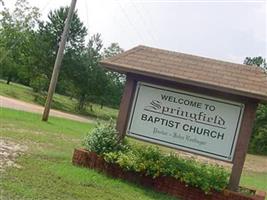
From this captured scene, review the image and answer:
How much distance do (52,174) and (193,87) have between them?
3.91 metres

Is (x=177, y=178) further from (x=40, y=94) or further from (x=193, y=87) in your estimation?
(x=40, y=94)

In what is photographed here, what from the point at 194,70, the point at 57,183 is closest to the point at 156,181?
the point at 57,183

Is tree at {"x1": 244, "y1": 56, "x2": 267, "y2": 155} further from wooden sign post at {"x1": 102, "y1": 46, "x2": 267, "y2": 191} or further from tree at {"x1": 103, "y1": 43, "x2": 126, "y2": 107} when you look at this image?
wooden sign post at {"x1": 102, "y1": 46, "x2": 267, "y2": 191}

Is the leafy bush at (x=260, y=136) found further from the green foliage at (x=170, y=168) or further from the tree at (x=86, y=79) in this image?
the green foliage at (x=170, y=168)

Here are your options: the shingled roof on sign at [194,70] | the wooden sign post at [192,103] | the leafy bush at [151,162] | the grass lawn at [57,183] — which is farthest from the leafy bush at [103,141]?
the shingled roof on sign at [194,70]

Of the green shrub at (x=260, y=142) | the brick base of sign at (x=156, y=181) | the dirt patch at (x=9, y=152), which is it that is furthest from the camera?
the green shrub at (x=260, y=142)

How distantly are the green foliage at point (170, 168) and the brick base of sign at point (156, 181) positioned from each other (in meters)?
0.14

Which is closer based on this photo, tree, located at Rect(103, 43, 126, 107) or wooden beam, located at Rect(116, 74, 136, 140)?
wooden beam, located at Rect(116, 74, 136, 140)

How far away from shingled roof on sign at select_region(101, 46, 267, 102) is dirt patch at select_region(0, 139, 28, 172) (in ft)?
10.2

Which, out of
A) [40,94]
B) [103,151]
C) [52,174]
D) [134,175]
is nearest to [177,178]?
[134,175]

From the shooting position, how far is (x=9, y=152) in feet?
38.1

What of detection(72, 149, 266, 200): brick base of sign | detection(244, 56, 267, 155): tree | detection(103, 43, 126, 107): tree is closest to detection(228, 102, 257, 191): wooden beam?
detection(72, 149, 266, 200): brick base of sign

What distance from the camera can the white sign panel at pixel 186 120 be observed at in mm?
11141

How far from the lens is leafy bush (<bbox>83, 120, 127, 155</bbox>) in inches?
442
